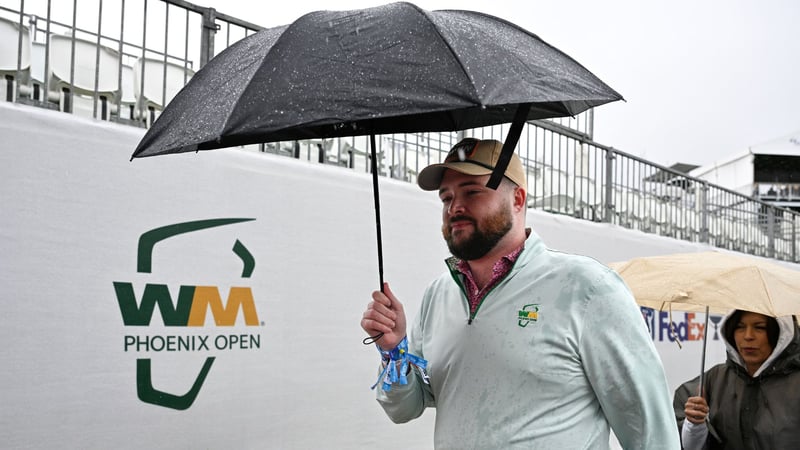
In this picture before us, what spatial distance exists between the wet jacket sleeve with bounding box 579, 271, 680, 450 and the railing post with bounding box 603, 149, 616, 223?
31.0ft

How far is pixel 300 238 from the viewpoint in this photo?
678 centimetres

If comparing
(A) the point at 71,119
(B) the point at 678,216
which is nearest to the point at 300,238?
(A) the point at 71,119

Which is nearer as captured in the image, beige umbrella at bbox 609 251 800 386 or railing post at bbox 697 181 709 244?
beige umbrella at bbox 609 251 800 386

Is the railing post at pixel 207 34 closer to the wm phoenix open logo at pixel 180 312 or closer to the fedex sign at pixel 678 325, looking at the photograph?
the wm phoenix open logo at pixel 180 312

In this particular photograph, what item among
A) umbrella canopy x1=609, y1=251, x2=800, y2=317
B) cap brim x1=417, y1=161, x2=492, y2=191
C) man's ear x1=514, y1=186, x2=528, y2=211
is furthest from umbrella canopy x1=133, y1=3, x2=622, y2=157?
umbrella canopy x1=609, y1=251, x2=800, y2=317

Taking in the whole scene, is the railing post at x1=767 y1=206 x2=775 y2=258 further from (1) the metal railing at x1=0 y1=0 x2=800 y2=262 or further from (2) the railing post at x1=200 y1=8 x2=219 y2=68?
(2) the railing post at x1=200 y1=8 x2=219 y2=68

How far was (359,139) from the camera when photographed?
313 inches

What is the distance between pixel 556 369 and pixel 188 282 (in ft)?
13.0

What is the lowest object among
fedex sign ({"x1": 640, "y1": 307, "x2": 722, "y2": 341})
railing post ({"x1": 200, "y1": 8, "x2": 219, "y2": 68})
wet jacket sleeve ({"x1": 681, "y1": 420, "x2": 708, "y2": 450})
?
fedex sign ({"x1": 640, "y1": 307, "x2": 722, "y2": 341})

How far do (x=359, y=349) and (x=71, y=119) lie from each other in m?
3.16

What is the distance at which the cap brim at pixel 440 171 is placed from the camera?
2.65 m

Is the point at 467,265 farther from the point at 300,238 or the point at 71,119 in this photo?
the point at 300,238

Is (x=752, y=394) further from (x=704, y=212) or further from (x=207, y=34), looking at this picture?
(x=704, y=212)

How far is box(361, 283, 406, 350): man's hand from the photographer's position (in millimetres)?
2559
